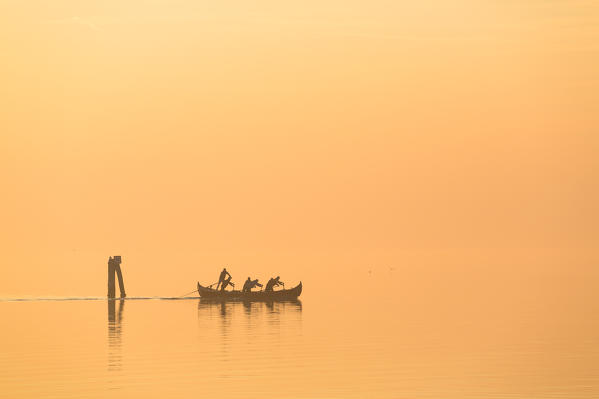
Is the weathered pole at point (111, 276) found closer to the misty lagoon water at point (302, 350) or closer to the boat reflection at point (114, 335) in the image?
the boat reflection at point (114, 335)

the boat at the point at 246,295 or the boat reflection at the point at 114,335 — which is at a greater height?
the boat at the point at 246,295

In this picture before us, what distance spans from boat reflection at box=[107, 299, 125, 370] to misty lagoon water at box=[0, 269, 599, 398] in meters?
0.06

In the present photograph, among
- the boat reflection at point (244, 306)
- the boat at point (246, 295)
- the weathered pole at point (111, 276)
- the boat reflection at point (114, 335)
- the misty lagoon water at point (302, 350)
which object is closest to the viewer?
the misty lagoon water at point (302, 350)

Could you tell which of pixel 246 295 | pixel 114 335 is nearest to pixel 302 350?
pixel 114 335

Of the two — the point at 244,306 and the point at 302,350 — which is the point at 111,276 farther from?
the point at 302,350

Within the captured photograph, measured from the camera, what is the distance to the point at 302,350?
198ft

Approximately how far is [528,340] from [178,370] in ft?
72.6

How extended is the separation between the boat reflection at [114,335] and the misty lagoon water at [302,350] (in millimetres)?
62

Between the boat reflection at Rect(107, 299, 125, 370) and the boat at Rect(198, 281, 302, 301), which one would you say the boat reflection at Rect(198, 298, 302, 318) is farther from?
the boat reflection at Rect(107, 299, 125, 370)

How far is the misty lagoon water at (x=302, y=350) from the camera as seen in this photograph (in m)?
47.1

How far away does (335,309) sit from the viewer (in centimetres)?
9288

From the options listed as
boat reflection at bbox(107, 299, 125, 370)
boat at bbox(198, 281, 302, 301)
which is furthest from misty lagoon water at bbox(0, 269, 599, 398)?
boat at bbox(198, 281, 302, 301)

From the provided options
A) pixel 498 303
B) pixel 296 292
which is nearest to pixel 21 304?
pixel 296 292

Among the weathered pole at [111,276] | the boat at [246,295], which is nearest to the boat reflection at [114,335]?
the weathered pole at [111,276]
